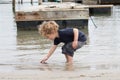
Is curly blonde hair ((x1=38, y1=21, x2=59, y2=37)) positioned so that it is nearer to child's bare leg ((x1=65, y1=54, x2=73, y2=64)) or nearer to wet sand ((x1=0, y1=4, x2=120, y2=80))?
wet sand ((x1=0, y1=4, x2=120, y2=80))

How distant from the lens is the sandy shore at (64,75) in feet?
21.7

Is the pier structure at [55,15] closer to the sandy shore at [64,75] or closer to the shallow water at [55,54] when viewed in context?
the shallow water at [55,54]

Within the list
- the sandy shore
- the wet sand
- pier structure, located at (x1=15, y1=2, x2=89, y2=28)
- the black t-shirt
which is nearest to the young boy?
the black t-shirt

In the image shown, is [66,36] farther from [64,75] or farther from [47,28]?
[64,75]

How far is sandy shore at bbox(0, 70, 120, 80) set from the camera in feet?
21.7

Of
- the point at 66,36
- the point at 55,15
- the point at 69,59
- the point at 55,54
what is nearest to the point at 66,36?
the point at 66,36

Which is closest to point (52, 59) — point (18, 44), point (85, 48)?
point (85, 48)

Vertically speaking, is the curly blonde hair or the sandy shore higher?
the curly blonde hair

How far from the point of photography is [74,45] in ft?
26.6

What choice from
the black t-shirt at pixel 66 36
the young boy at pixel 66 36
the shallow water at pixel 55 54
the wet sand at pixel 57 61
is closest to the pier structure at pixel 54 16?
the shallow water at pixel 55 54

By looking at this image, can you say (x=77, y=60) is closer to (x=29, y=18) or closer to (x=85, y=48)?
(x=85, y=48)

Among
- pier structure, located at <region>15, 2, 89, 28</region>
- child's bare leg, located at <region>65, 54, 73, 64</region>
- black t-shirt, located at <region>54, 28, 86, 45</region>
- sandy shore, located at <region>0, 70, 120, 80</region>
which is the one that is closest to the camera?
sandy shore, located at <region>0, 70, 120, 80</region>

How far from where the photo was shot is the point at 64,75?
22.9 feet

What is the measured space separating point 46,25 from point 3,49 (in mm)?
4569
